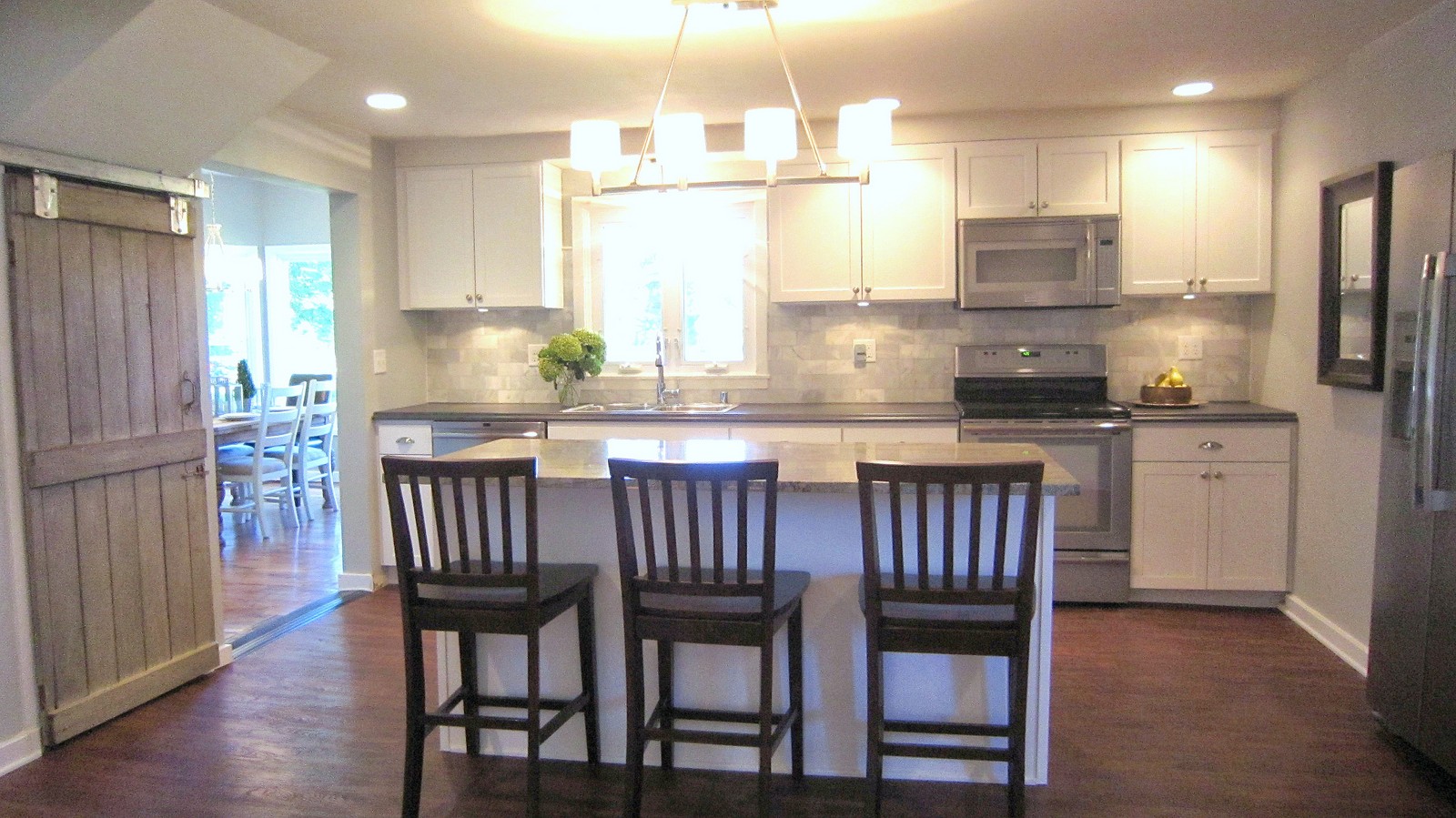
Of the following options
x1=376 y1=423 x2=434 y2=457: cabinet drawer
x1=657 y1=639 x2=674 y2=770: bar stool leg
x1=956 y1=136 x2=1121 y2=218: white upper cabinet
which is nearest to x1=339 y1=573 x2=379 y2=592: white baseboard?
x1=376 y1=423 x2=434 y2=457: cabinet drawer

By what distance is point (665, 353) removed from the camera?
513cm

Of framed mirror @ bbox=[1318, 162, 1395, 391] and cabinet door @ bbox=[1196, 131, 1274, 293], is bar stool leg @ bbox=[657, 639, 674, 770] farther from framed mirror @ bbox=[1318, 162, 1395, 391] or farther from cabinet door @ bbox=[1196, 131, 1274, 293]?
cabinet door @ bbox=[1196, 131, 1274, 293]

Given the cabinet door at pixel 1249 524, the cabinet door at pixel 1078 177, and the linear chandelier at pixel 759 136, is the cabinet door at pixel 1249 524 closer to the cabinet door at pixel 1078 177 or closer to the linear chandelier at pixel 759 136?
the cabinet door at pixel 1078 177

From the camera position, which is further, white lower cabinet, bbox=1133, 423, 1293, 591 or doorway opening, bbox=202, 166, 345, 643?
doorway opening, bbox=202, 166, 345, 643

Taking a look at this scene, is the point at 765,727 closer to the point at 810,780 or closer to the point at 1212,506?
the point at 810,780

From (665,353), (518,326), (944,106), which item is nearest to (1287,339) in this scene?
(944,106)

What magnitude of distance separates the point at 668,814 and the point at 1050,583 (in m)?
1.17

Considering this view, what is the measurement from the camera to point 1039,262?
14.5ft

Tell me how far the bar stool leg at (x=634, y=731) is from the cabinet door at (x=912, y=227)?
107 inches

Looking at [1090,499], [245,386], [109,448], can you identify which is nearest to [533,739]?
[109,448]

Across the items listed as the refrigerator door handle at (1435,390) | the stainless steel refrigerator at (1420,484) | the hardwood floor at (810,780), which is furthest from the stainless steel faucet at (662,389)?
the refrigerator door handle at (1435,390)

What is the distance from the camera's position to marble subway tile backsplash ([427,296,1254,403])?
15.2 ft

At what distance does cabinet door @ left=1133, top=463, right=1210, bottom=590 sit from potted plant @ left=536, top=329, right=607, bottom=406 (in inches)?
104

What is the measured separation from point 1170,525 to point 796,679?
2418mm
